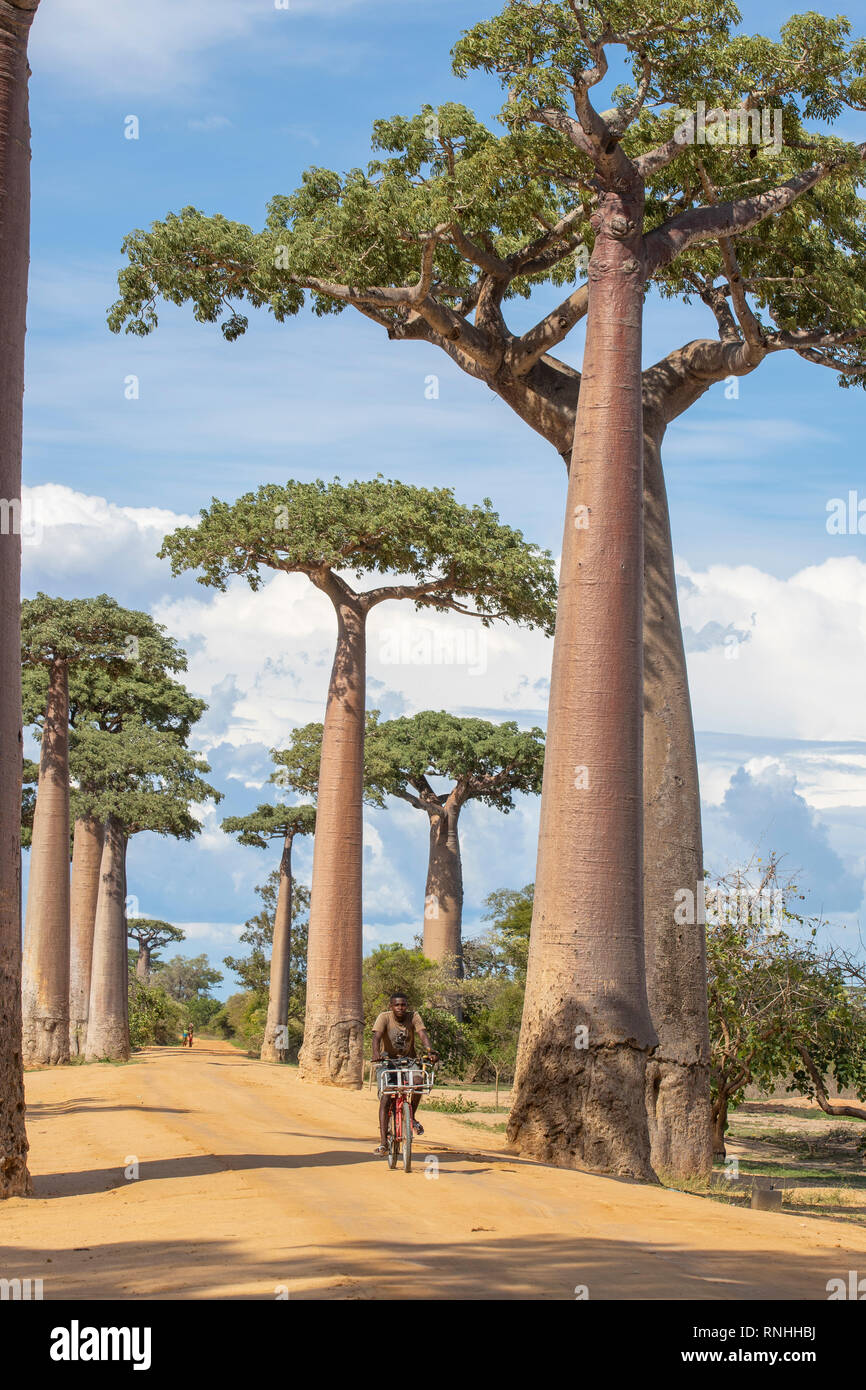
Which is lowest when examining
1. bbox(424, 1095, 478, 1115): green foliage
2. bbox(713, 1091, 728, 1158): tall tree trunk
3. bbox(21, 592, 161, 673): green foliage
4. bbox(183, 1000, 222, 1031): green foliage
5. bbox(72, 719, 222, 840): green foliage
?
bbox(183, 1000, 222, 1031): green foliage

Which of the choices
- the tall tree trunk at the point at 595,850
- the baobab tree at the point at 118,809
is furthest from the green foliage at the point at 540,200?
the baobab tree at the point at 118,809

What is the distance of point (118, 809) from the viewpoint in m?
26.1

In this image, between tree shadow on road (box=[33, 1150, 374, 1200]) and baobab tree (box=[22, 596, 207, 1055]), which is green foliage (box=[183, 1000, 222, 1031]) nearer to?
baobab tree (box=[22, 596, 207, 1055])

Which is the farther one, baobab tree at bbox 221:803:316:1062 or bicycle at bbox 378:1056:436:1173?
baobab tree at bbox 221:803:316:1062

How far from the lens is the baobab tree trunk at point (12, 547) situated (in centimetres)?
834

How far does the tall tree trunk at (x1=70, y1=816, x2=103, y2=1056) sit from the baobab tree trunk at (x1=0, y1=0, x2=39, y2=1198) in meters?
21.9

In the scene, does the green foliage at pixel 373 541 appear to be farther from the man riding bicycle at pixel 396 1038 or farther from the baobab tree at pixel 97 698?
the man riding bicycle at pixel 396 1038

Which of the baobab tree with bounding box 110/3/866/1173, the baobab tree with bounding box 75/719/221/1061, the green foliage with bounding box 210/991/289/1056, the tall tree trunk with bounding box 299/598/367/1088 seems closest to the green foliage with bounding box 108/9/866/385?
the baobab tree with bounding box 110/3/866/1173

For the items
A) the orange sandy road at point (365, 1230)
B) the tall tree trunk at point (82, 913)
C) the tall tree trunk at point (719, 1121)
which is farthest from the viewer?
the tall tree trunk at point (82, 913)

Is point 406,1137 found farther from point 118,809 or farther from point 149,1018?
point 149,1018

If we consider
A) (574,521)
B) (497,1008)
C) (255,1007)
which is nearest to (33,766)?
(497,1008)

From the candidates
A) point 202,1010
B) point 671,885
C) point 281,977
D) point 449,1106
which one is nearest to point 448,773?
point 281,977

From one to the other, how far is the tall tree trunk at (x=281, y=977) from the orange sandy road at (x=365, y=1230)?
70.3 ft

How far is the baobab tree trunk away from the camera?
8.34 metres
